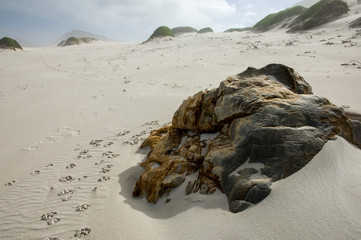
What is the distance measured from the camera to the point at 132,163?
6.12m

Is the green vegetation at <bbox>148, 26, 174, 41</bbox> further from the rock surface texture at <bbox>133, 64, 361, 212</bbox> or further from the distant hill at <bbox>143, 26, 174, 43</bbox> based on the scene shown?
the rock surface texture at <bbox>133, 64, 361, 212</bbox>

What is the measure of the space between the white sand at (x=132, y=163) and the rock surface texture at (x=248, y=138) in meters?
0.21

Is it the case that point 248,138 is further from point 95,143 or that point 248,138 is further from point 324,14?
point 324,14

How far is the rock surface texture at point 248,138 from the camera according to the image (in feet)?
10.8

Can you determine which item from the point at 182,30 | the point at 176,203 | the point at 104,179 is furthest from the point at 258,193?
the point at 182,30

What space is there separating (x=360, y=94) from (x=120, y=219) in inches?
412

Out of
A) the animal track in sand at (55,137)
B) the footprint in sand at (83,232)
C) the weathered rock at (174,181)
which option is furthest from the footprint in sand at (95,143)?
the weathered rock at (174,181)

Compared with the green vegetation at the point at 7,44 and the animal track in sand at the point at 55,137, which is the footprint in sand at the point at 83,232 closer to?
the animal track in sand at the point at 55,137

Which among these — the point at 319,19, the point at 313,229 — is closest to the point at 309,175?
the point at 313,229

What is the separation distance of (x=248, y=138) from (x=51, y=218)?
423 cm

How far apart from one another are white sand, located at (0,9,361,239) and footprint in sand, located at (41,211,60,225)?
0.24 feet

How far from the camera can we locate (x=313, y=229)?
2.31m

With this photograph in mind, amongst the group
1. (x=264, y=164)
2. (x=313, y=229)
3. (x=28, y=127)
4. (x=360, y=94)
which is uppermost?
(x=28, y=127)

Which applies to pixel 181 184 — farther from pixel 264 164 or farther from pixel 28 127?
pixel 28 127
